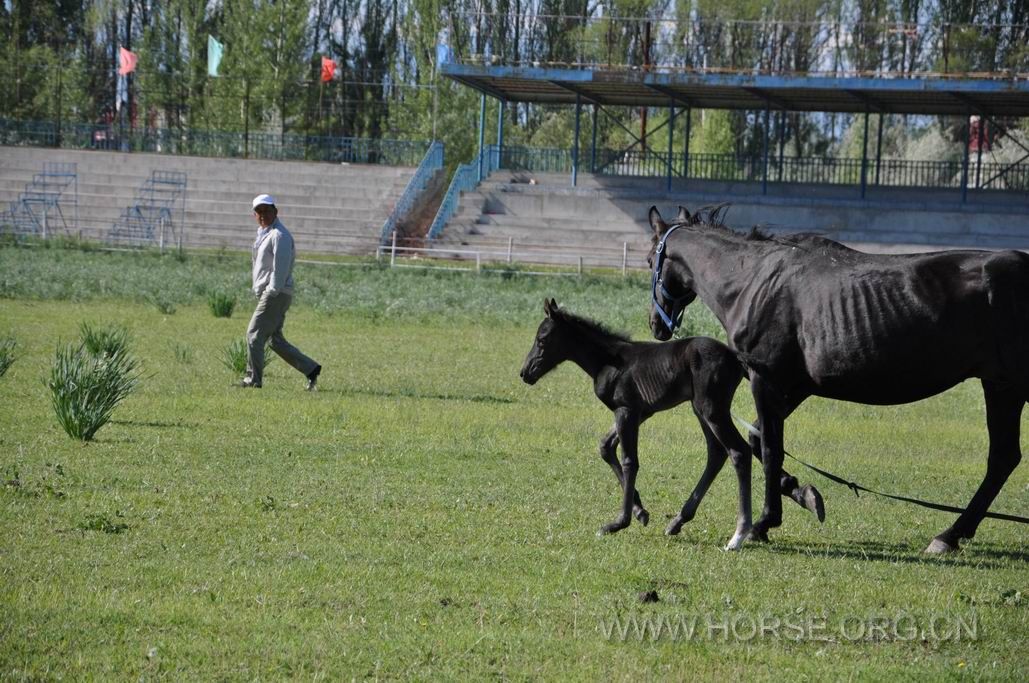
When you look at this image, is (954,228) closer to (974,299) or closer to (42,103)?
(974,299)

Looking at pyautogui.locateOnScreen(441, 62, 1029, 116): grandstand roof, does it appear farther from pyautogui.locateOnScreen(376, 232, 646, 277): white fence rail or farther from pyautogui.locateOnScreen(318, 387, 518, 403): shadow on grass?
pyautogui.locateOnScreen(318, 387, 518, 403): shadow on grass

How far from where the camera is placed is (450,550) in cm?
819

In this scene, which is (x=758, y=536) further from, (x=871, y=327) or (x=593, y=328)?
(x=593, y=328)

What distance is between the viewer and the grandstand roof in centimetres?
4347

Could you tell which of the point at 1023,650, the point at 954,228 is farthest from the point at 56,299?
the point at 954,228

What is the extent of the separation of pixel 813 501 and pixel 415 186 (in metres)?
42.6

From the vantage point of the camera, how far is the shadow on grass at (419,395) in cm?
1561

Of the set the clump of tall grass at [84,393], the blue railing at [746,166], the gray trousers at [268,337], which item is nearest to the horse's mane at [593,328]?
the clump of tall grass at [84,393]

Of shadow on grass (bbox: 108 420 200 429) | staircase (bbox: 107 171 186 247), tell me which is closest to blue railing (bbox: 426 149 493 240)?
staircase (bbox: 107 171 186 247)

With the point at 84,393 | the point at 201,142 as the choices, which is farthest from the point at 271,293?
the point at 201,142

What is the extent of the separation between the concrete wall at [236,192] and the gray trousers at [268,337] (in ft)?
98.3

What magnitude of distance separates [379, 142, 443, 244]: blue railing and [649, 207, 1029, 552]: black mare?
35.8 m

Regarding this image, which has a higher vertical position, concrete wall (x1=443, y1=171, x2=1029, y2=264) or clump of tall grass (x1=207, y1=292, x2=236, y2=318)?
concrete wall (x1=443, y1=171, x2=1029, y2=264)

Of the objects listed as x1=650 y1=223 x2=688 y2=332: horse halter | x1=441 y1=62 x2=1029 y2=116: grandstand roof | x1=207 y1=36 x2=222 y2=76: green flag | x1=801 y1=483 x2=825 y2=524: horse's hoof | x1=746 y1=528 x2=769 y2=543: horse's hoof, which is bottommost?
x1=746 y1=528 x2=769 y2=543: horse's hoof
